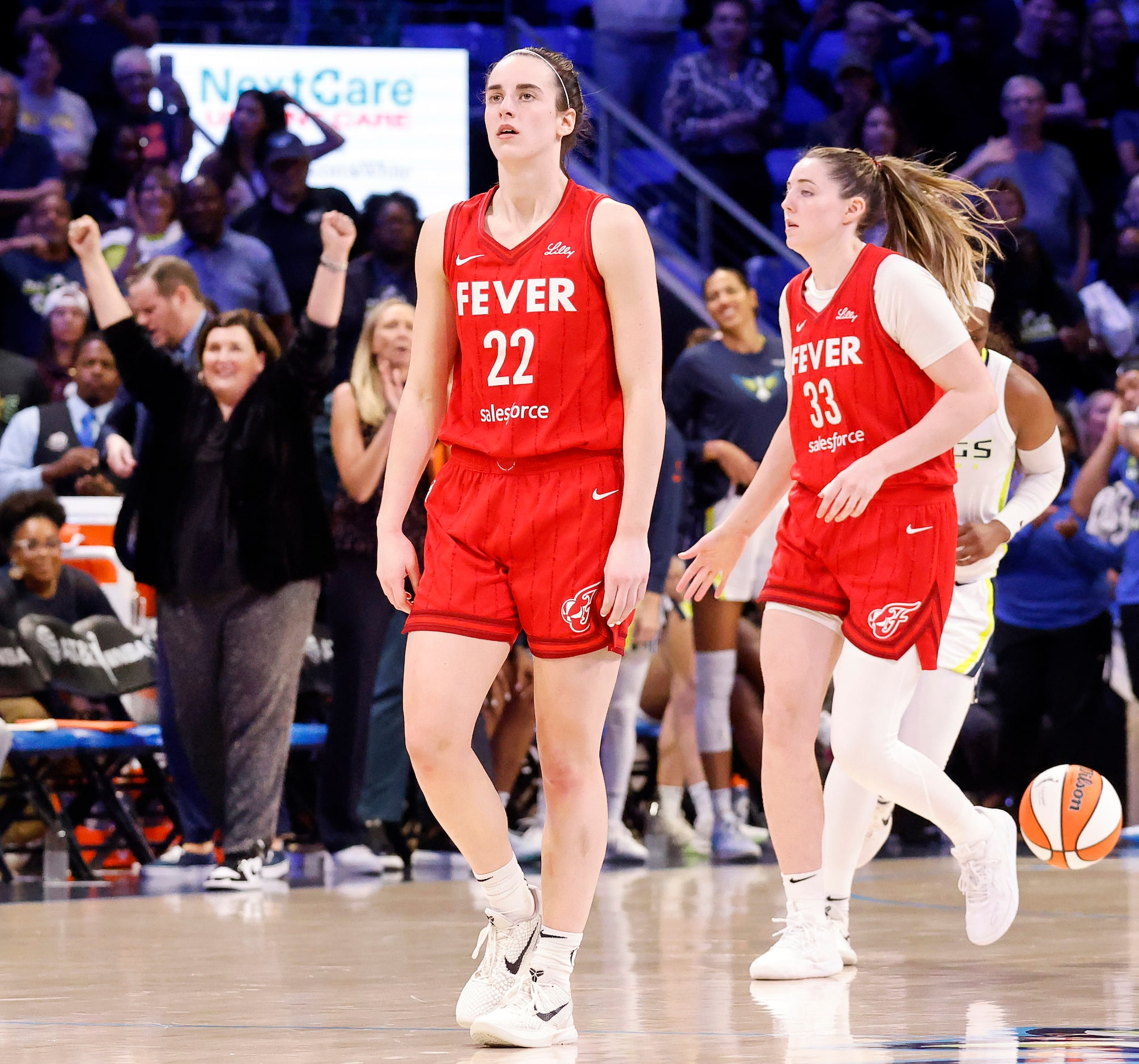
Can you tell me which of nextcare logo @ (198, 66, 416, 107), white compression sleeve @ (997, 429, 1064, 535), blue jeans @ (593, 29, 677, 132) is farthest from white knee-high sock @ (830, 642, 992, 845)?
blue jeans @ (593, 29, 677, 132)

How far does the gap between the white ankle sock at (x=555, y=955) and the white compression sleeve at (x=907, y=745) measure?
1342 mm

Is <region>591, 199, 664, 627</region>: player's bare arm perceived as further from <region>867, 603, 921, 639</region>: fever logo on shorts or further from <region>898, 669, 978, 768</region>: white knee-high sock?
<region>898, 669, 978, 768</region>: white knee-high sock

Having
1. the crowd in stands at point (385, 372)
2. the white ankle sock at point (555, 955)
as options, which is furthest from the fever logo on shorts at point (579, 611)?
the crowd in stands at point (385, 372)

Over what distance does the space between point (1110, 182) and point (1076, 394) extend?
2.02 metres

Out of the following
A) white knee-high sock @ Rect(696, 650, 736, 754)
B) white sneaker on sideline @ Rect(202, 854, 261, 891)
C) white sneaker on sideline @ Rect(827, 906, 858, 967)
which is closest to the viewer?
white sneaker on sideline @ Rect(827, 906, 858, 967)

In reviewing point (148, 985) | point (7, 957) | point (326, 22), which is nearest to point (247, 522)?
point (7, 957)

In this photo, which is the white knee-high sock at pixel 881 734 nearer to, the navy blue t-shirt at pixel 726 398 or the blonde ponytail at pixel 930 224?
the blonde ponytail at pixel 930 224

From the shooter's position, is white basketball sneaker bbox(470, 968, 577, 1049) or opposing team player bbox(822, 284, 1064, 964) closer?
white basketball sneaker bbox(470, 968, 577, 1049)

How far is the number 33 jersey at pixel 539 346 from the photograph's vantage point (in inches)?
134

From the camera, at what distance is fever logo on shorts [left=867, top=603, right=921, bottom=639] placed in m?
4.18

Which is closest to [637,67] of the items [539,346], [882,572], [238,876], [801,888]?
[238,876]

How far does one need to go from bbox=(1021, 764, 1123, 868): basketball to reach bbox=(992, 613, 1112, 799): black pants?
3.41m

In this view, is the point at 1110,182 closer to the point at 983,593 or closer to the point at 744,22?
the point at 744,22

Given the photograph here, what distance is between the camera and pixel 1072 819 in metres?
5.18
